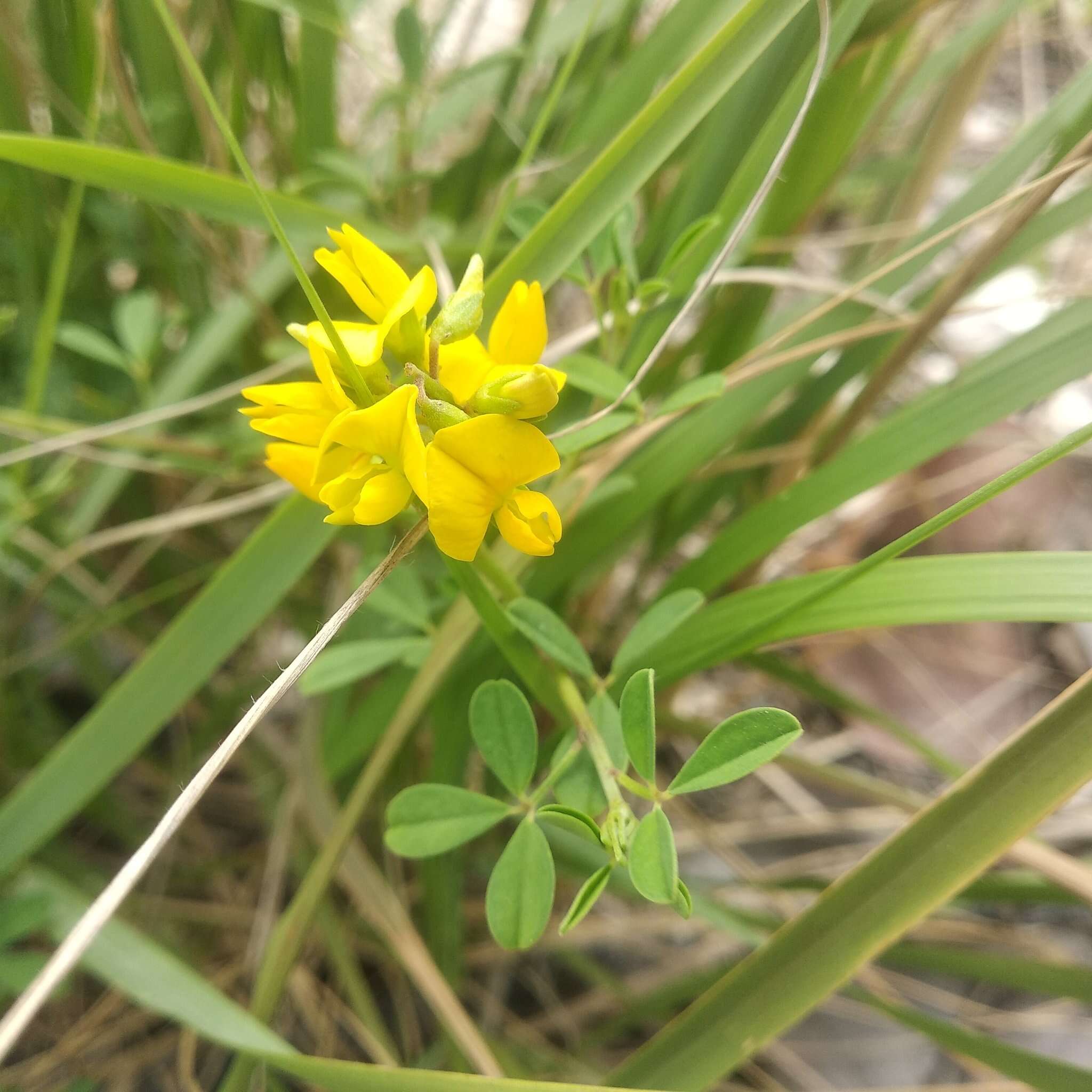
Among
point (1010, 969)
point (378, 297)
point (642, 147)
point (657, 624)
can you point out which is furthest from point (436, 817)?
point (1010, 969)

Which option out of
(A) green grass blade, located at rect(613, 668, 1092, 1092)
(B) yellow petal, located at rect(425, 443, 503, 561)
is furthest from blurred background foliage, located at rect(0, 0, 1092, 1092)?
(B) yellow petal, located at rect(425, 443, 503, 561)

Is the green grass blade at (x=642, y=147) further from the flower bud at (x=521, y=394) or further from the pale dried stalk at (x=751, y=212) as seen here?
the flower bud at (x=521, y=394)

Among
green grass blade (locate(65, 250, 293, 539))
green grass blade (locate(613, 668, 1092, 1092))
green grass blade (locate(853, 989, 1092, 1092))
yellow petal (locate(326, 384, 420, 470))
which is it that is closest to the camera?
yellow petal (locate(326, 384, 420, 470))

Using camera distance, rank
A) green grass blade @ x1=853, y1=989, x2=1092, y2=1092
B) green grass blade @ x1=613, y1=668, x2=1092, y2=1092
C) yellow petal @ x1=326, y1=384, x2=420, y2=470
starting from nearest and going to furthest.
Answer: yellow petal @ x1=326, y1=384, x2=420, y2=470
green grass blade @ x1=613, y1=668, x2=1092, y2=1092
green grass blade @ x1=853, y1=989, x2=1092, y2=1092

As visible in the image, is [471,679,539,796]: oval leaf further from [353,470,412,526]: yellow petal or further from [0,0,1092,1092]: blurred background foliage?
[353,470,412,526]: yellow petal

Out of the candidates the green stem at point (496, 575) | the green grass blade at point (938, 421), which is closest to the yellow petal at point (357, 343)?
the green stem at point (496, 575)

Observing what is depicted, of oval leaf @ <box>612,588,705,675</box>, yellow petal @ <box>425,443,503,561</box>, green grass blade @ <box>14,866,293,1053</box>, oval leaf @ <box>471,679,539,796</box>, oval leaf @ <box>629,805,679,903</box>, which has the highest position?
yellow petal @ <box>425,443,503,561</box>

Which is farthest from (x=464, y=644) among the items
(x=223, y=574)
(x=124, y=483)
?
(x=124, y=483)
